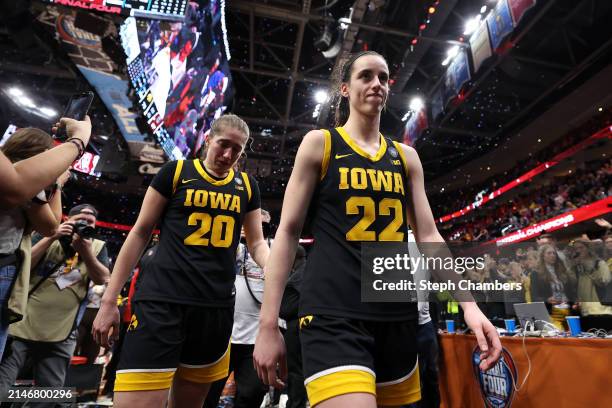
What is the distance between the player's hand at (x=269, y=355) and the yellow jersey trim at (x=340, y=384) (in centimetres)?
Answer: 14

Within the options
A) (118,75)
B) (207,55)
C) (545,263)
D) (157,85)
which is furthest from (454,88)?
(118,75)

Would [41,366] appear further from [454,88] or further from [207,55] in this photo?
[454,88]

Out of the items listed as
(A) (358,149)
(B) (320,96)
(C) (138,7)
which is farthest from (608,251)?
(B) (320,96)

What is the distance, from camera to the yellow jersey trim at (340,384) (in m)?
1.11

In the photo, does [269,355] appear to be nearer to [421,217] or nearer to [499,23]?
[421,217]

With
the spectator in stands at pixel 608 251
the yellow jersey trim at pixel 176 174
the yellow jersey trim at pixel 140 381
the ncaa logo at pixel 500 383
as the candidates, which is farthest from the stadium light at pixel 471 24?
the yellow jersey trim at pixel 140 381

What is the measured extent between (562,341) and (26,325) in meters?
4.01

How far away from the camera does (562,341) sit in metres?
2.73

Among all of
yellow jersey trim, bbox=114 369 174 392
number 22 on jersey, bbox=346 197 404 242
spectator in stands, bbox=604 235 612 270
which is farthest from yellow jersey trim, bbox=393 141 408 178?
spectator in stands, bbox=604 235 612 270

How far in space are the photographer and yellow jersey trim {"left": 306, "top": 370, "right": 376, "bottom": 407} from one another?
2.28m

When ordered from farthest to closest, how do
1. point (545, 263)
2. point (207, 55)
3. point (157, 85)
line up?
point (207, 55) → point (157, 85) → point (545, 263)

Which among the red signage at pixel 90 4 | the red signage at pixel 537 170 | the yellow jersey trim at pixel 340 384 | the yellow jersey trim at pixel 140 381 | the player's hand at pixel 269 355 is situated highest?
the red signage at pixel 537 170

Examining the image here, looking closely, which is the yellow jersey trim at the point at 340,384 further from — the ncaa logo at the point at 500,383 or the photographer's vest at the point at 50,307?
the photographer's vest at the point at 50,307

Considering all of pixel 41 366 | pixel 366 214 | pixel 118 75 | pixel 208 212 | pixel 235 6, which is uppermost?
pixel 235 6
